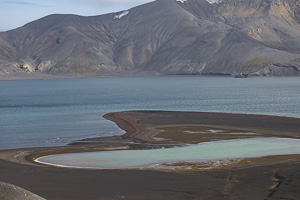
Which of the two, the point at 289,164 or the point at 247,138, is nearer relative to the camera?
the point at 289,164

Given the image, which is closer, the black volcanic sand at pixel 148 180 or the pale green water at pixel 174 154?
the black volcanic sand at pixel 148 180

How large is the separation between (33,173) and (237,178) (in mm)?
12381

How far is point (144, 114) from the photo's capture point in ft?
266

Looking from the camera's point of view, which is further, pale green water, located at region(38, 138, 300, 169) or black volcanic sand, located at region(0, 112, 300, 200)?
pale green water, located at region(38, 138, 300, 169)

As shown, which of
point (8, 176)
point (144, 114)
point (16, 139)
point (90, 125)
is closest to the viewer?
point (8, 176)

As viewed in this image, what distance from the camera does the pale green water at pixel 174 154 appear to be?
1551 inches

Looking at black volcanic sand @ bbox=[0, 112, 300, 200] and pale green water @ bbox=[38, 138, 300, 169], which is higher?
black volcanic sand @ bbox=[0, 112, 300, 200]

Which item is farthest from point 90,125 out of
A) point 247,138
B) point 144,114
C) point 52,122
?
point 247,138

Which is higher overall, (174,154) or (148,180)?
(148,180)

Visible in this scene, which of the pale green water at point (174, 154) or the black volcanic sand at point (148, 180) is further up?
the black volcanic sand at point (148, 180)

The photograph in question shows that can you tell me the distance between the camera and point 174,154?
42906mm

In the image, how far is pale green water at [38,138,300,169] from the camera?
39.4m

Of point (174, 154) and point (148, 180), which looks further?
point (174, 154)

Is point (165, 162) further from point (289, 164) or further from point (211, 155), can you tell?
point (289, 164)
